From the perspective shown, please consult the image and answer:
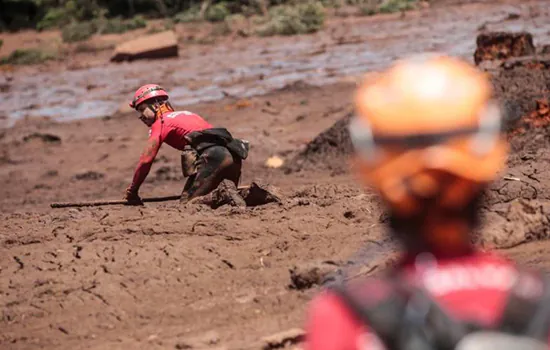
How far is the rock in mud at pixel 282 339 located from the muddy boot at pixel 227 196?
10.5 feet

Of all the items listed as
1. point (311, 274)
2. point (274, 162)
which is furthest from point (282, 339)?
point (274, 162)

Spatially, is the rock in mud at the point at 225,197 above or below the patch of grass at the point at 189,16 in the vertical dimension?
above

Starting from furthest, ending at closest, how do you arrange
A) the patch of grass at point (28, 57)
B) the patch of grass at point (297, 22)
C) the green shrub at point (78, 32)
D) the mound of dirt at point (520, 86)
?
the green shrub at point (78, 32)
the patch of grass at point (28, 57)
the patch of grass at point (297, 22)
the mound of dirt at point (520, 86)

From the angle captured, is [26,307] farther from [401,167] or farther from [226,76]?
[226,76]

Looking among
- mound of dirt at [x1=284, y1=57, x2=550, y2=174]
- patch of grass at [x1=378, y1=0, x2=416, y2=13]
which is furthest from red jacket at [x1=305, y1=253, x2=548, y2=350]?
patch of grass at [x1=378, y1=0, x2=416, y2=13]

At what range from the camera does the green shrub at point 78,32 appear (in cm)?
3225

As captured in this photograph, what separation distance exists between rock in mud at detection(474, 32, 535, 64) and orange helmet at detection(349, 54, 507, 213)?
12.1 m

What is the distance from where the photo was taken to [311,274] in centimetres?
543

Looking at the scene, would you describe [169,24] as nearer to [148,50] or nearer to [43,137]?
[148,50]

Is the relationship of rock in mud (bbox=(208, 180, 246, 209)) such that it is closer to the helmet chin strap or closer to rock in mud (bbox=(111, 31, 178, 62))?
the helmet chin strap

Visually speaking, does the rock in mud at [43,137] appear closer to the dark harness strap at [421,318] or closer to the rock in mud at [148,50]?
the rock in mud at [148,50]

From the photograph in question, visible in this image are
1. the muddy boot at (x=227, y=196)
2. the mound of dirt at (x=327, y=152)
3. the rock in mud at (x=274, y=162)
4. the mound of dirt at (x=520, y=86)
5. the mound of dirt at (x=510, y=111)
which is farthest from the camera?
the rock in mud at (x=274, y=162)

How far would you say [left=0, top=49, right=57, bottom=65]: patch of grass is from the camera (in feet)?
93.0

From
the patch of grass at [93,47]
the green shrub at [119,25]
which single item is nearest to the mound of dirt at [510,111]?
the patch of grass at [93,47]
